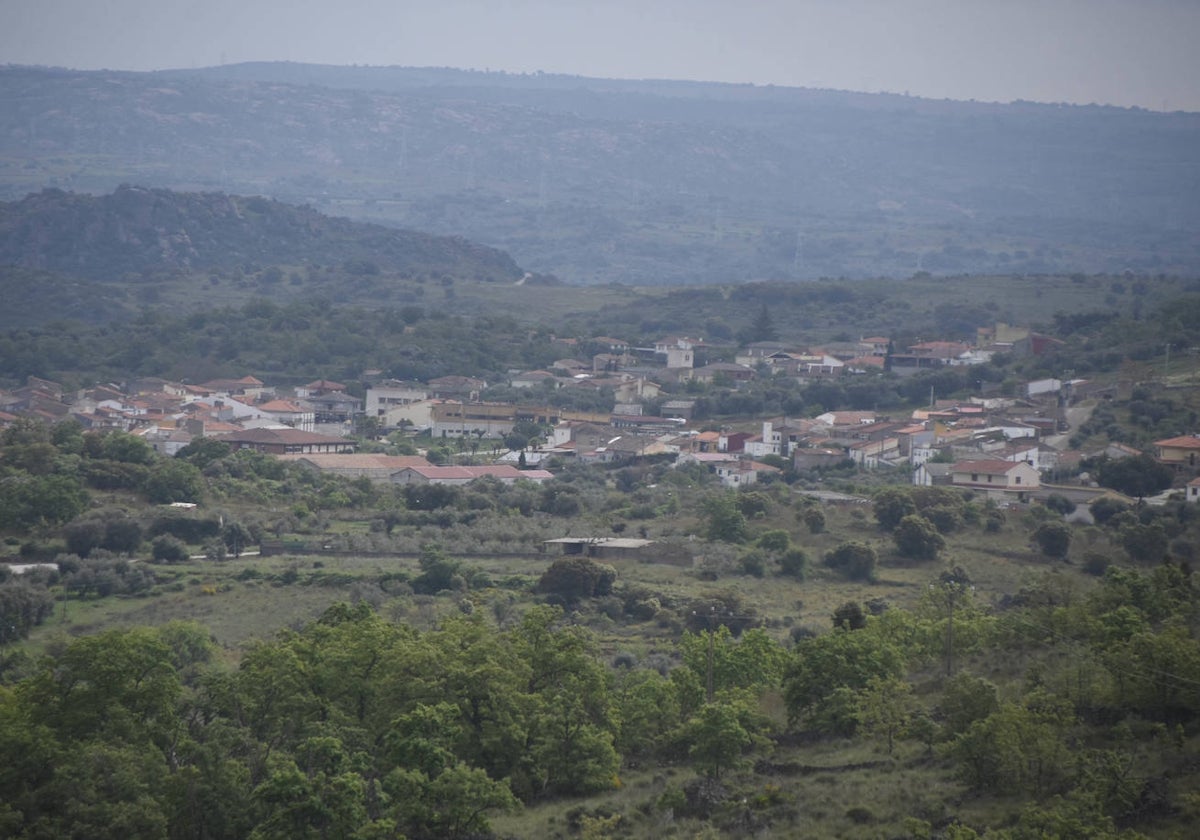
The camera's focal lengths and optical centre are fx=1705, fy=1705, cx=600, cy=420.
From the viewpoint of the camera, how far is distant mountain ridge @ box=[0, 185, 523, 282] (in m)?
113

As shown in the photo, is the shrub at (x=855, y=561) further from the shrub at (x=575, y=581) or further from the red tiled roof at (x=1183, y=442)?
the red tiled roof at (x=1183, y=442)

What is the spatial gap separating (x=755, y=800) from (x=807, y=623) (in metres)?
12.5

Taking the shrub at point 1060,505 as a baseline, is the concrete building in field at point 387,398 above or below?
below

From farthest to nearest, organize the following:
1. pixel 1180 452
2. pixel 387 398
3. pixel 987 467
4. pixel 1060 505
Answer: pixel 387 398 → pixel 1180 452 → pixel 987 467 → pixel 1060 505

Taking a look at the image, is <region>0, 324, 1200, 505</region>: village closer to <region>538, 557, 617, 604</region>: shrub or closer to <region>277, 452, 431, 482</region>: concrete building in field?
<region>277, 452, 431, 482</region>: concrete building in field

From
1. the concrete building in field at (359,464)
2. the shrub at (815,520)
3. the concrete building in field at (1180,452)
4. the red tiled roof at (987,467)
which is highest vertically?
the concrete building in field at (1180,452)

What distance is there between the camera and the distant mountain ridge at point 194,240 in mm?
113000

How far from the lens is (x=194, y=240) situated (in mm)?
117938

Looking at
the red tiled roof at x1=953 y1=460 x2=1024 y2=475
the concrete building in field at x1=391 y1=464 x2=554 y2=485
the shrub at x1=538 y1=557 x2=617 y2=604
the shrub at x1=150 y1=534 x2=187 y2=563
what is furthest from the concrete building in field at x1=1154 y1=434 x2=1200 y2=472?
the shrub at x1=150 y1=534 x2=187 y2=563

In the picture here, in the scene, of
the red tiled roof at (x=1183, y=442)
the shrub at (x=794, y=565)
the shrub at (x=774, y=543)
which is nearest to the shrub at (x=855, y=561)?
the shrub at (x=794, y=565)

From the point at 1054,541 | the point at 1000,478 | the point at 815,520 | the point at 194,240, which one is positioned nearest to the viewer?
the point at 1054,541

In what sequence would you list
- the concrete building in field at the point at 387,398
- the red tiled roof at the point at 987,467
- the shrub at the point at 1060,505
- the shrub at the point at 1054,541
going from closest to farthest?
the shrub at the point at 1054,541 → the shrub at the point at 1060,505 → the red tiled roof at the point at 987,467 → the concrete building in field at the point at 387,398

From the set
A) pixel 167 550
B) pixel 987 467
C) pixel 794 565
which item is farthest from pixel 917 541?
pixel 167 550

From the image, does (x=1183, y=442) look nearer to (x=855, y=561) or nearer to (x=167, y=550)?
(x=855, y=561)
